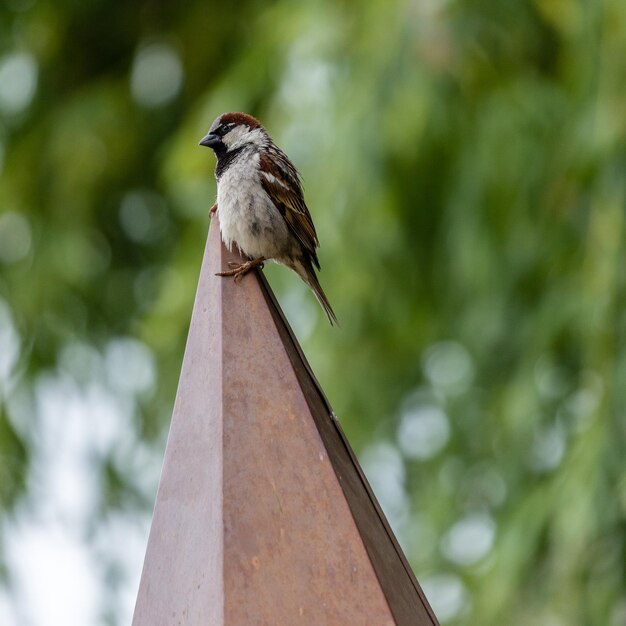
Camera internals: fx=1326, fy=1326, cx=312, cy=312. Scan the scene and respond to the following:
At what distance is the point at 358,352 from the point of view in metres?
5.00

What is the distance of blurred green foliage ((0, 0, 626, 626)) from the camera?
4.18 m

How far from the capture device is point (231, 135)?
3344 mm

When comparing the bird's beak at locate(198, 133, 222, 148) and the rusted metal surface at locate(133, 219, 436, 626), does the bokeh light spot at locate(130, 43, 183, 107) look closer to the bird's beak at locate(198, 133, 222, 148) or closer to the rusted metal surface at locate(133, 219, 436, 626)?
the bird's beak at locate(198, 133, 222, 148)

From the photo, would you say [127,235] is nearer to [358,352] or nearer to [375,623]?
[358,352]

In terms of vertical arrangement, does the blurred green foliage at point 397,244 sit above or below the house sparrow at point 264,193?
above

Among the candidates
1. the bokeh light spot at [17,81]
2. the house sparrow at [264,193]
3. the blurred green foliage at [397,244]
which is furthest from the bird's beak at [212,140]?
the bokeh light spot at [17,81]

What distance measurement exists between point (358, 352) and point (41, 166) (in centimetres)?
177

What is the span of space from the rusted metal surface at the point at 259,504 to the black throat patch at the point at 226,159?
124 cm

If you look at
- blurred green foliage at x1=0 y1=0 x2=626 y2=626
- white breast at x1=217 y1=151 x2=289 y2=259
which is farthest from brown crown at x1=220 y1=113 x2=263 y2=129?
blurred green foliage at x1=0 y1=0 x2=626 y2=626

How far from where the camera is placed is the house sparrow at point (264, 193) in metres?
3.12

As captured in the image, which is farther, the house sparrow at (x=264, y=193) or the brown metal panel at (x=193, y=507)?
the house sparrow at (x=264, y=193)

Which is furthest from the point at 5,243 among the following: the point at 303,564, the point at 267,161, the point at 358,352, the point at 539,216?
the point at 303,564

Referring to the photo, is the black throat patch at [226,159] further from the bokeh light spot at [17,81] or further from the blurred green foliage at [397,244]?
the bokeh light spot at [17,81]

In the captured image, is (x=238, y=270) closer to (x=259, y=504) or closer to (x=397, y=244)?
(x=259, y=504)
